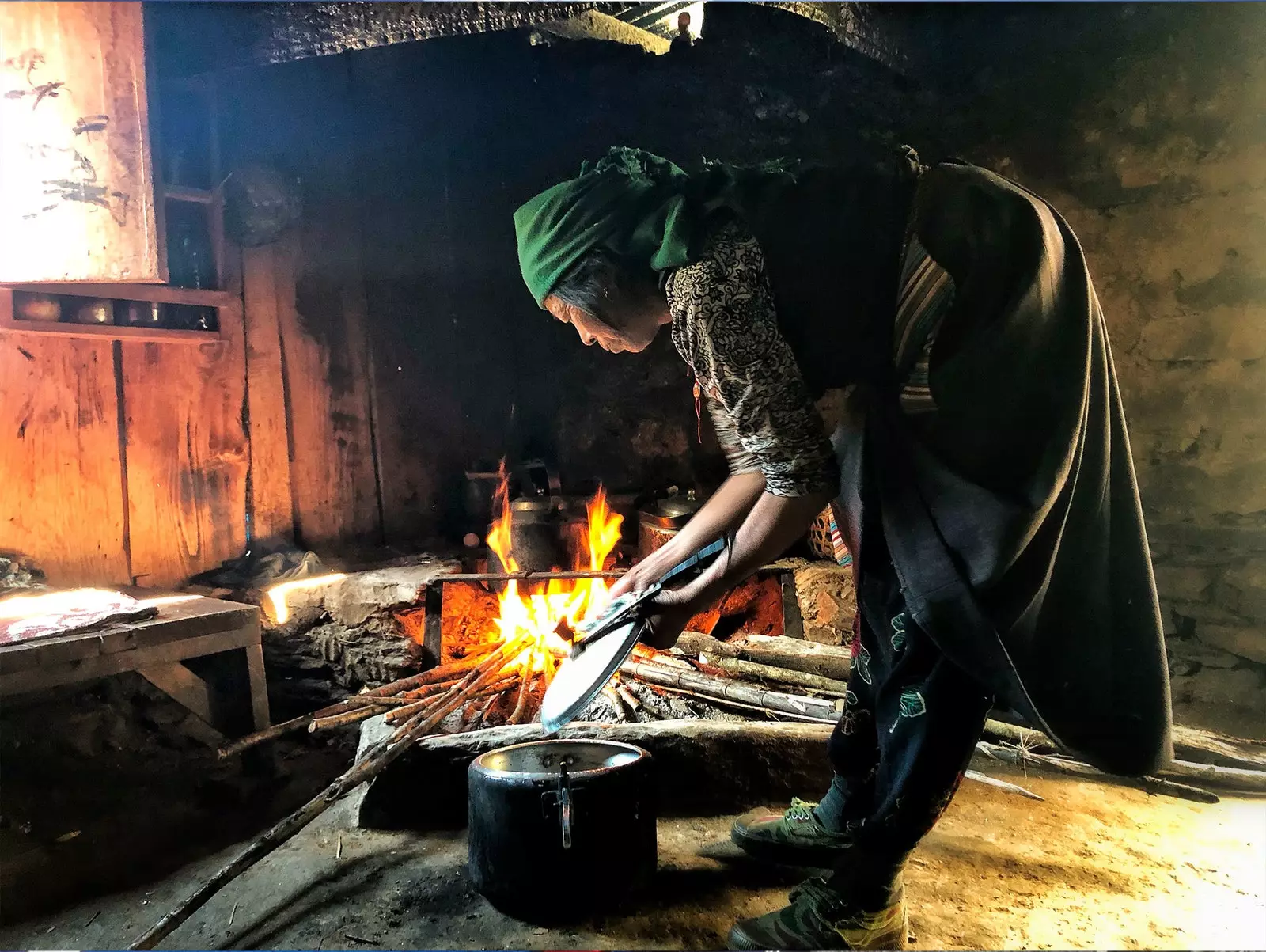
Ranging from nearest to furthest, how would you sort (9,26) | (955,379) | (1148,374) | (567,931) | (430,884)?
(955,379) → (567,931) → (430,884) → (9,26) → (1148,374)

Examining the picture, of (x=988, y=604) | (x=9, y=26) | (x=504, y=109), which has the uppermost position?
(x=504, y=109)

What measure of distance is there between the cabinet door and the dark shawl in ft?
8.88

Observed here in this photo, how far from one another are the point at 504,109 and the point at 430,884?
5.02 m

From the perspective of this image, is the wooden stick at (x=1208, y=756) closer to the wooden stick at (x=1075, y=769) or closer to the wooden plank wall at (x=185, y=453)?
the wooden stick at (x=1075, y=769)

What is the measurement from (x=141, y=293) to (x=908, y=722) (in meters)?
4.54

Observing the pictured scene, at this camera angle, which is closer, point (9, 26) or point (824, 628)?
point (9, 26)

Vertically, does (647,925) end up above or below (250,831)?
above

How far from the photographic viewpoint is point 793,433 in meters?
1.59

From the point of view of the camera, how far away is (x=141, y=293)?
14.2ft

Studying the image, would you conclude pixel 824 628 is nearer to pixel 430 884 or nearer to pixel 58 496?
pixel 430 884

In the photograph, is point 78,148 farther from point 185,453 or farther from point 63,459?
point 185,453

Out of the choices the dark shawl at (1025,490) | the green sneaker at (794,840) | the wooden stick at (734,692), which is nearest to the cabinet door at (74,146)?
the wooden stick at (734,692)

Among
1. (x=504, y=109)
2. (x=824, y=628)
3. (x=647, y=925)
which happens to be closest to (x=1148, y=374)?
(x=824, y=628)

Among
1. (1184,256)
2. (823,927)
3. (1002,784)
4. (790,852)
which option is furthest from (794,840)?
(1184,256)
